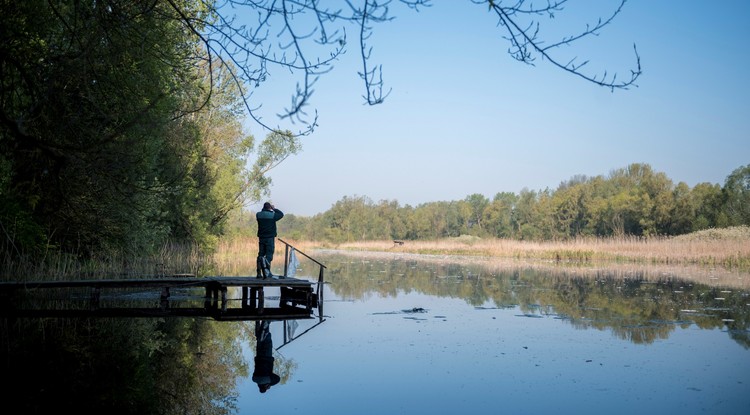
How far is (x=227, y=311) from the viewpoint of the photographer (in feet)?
46.1

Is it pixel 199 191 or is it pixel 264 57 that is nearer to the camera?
pixel 264 57

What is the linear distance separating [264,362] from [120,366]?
2022mm

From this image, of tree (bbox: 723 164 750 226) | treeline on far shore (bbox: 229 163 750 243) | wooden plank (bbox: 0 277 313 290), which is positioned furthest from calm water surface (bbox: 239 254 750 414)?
tree (bbox: 723 164 750 226)

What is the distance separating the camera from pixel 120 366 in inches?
339

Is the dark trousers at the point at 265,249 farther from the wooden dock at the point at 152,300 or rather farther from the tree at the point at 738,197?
the tree at the point at 738,197

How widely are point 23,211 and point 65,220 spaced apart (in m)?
1.42

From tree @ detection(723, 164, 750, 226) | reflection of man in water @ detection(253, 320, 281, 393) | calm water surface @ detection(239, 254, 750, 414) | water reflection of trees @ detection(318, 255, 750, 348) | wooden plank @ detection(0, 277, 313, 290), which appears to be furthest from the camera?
tree @ detection(723, 164, 750, 226)

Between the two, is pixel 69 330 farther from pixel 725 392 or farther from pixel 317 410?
pixel 725 392

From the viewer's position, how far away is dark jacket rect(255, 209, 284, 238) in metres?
13.2

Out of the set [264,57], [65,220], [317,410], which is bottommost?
[317,410]

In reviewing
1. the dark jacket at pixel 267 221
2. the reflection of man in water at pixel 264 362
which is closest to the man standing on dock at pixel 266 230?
the dark jacket at pixel 267 221

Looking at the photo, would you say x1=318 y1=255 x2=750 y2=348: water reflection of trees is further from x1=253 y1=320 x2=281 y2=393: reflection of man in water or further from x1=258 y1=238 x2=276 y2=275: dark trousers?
x1=253 y1=320 x2=281 y2=393: reflection of man in water

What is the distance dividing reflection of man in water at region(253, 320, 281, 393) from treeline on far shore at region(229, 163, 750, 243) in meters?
26.1

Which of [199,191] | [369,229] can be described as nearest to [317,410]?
[199,191]
